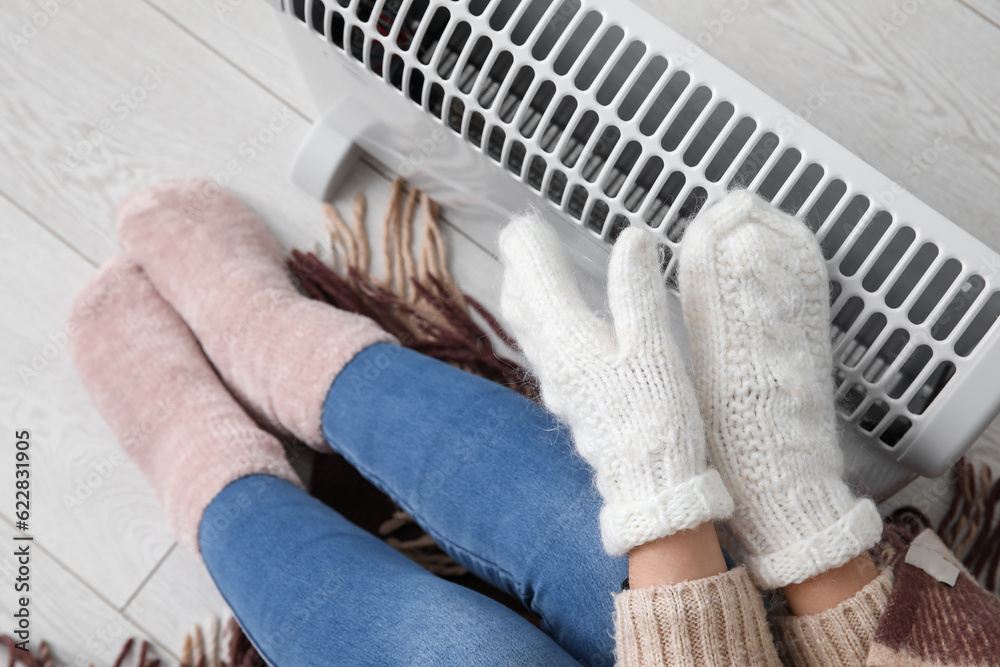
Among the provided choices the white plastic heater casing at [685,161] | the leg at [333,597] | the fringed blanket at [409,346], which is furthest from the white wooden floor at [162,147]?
the white plastic heater casing at [685,161]

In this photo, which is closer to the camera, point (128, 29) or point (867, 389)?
point (867, 389)

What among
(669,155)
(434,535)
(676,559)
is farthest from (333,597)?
(669,155)

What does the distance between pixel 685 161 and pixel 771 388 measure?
16cm

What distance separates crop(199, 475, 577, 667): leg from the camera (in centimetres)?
51

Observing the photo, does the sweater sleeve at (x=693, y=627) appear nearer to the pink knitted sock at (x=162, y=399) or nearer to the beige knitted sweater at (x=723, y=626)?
the beige knitted sweater at (x=723, y=626)

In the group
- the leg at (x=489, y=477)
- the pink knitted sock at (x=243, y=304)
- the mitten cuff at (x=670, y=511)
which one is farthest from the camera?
the pink knitted sock at (x=243, y=304)

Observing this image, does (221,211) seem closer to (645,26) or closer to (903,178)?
(645,26)

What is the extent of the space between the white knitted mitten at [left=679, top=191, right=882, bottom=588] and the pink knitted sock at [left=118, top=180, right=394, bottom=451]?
32 cm

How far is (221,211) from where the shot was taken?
79cm

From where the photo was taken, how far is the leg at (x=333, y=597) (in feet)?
1.67

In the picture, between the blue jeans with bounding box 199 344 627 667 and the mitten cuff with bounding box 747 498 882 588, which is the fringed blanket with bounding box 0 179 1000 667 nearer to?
the blue jeans with bounding box 199 344 627 667

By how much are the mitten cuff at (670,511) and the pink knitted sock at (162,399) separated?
36 cm

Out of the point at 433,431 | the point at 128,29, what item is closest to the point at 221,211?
the point at 128,29

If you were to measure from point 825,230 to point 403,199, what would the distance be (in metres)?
0.49
